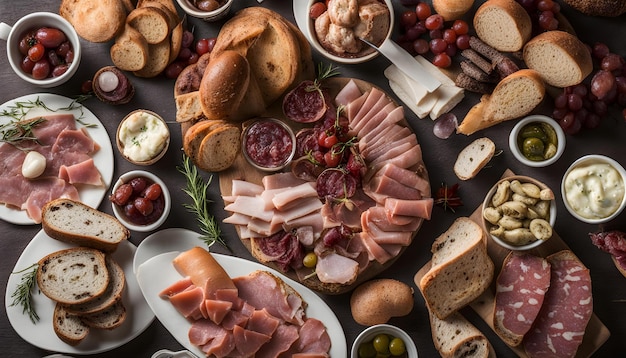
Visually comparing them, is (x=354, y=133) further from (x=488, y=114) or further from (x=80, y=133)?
(x=80, y=133)

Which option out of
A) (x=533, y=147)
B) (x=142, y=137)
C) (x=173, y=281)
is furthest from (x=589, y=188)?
(x=142, y=137)

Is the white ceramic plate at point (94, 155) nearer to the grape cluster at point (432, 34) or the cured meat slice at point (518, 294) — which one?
the grape cluster at point (432, 34)

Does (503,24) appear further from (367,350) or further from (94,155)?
(94,155)

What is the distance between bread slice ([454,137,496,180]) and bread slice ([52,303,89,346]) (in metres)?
1.87

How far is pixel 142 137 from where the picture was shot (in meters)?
3.23

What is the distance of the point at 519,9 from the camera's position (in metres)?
3.11

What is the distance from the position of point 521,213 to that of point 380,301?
728 millimetres

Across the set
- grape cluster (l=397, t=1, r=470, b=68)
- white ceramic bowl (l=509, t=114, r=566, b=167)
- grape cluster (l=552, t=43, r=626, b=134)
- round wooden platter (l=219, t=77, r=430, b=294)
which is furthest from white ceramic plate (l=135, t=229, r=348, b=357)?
grape cluster (l=552, t=43, r=626, b=134)

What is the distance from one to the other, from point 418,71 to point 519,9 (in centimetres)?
51

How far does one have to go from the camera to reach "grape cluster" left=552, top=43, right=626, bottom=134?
10.4 ft

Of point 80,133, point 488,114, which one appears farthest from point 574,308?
point 80,133

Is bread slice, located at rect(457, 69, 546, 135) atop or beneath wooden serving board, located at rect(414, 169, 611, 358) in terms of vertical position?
atop

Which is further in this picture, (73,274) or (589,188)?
(73,274)

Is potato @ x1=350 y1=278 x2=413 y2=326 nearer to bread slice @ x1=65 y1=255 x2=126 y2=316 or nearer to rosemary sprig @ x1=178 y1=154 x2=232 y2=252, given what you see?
rosemary sprig @ x1=178 y1=154 x2=232 y2=252
